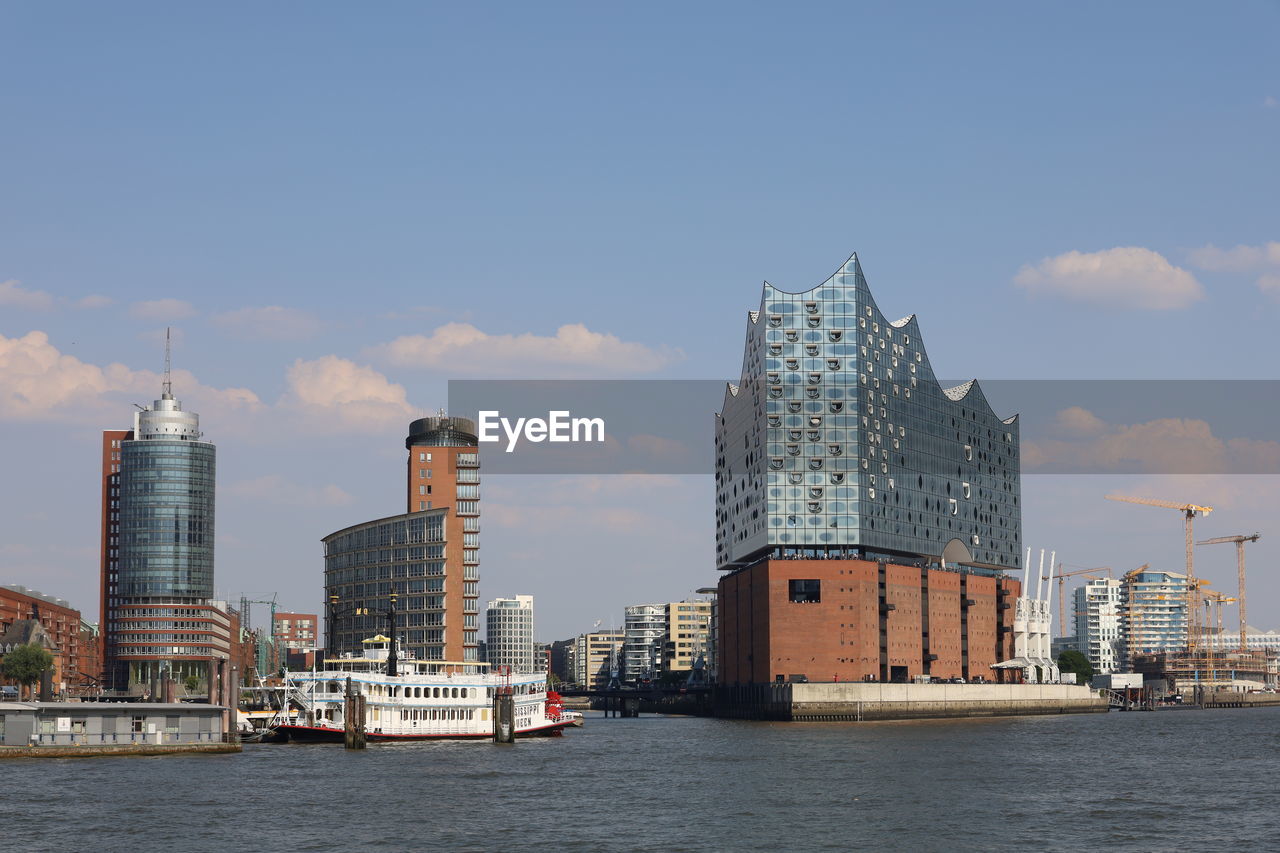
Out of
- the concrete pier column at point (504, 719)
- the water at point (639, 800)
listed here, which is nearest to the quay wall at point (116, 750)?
the water at point (639, 800)

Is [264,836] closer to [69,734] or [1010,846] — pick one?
[1010,846]

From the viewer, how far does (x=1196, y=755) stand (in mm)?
130000

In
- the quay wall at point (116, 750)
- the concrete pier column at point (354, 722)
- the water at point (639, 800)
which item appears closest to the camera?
the water at point (639, 800)

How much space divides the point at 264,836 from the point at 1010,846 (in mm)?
33452

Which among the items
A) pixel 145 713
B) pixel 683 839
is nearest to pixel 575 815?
pixel 683 839

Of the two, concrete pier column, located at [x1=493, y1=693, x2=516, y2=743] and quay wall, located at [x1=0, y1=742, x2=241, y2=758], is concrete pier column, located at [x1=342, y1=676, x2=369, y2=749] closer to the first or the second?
quay wall, located at [x1=0, y1=742, x2=241, y2=758]

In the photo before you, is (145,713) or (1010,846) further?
(145,713)

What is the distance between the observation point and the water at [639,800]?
69.4 metres

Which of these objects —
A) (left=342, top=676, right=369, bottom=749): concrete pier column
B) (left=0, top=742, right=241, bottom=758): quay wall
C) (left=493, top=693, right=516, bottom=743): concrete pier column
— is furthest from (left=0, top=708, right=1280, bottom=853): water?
(left=493, top=693, right=516, bottom=743): concrete pier column

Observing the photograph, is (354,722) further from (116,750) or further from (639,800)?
(639,800)

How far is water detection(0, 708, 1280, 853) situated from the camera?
6944cm

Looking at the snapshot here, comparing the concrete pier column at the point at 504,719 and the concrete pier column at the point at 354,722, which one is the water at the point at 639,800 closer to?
the concrete pier column at the point at 354,722

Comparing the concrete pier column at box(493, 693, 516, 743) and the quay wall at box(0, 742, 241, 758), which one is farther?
the concrete pier column at box(493, 693, 516, 743)

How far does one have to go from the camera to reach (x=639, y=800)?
288 feet
